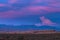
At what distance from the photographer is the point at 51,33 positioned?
1566 inches

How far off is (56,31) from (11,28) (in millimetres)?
8342

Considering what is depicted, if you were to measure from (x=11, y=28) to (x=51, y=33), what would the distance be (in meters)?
8.46

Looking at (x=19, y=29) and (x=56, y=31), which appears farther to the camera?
(x=19, y=29)
